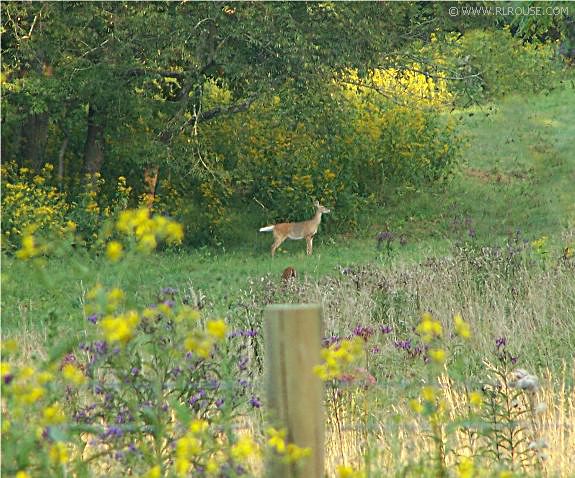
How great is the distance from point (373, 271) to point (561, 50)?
24.4 meters

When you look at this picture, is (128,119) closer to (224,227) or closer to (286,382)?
(224,227)

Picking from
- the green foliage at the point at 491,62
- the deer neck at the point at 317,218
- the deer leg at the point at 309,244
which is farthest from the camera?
the green foliage at the point at 491,62

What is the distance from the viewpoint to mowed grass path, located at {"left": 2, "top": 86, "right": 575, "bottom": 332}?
13.9 metres

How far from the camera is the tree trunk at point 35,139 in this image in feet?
65.7

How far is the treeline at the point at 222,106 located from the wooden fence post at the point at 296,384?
1316 cm

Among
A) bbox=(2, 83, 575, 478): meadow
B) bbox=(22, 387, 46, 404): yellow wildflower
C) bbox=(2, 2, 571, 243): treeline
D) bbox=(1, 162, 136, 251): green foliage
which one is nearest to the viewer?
bbox=(22, 387, 46, 404): yellow wildflower

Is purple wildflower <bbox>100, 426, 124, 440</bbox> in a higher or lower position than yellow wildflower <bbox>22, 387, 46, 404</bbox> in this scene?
lower

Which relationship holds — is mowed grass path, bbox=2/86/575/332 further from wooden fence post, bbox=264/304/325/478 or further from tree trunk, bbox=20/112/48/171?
wooden fence post, bbox=264/304/325/478

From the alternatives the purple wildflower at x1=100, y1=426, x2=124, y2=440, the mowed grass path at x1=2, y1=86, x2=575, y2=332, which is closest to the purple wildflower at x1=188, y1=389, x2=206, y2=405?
the purple wildflower at x1=100, y1=426, x2=124, y2=440

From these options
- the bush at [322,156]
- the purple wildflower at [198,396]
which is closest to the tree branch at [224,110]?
the bush at [322,156]

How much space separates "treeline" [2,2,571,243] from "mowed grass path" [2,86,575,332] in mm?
758

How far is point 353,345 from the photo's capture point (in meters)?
4.46

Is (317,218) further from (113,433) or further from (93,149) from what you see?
(113,433)

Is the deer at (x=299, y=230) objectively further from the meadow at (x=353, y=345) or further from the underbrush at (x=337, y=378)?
the underbrush at (x=337, y=378)
